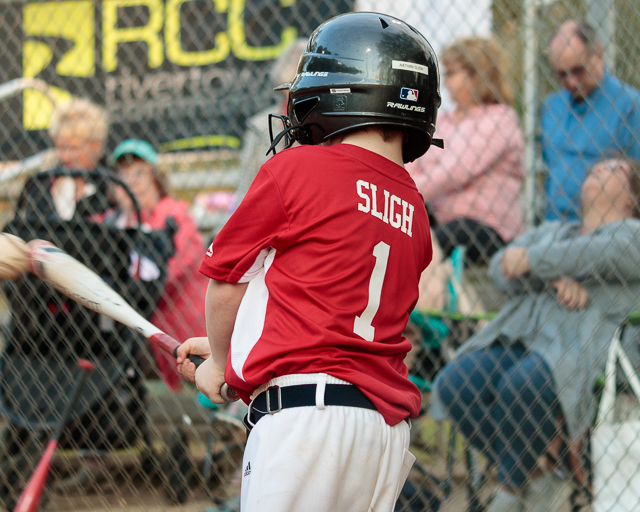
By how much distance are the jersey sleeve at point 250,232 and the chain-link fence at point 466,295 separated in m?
1.54

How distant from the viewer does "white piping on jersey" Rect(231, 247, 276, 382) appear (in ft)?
4.91

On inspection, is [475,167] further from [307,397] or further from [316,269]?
[307,397]

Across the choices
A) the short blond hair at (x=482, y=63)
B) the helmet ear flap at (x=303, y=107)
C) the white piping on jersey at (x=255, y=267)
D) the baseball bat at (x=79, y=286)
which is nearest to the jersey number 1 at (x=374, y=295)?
the white piping on jersey at (x=255, y=267)

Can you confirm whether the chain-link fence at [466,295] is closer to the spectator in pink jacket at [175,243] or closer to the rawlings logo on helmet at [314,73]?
the spectator in pink jacket at [175,243]

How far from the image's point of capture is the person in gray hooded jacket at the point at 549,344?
2.67 m

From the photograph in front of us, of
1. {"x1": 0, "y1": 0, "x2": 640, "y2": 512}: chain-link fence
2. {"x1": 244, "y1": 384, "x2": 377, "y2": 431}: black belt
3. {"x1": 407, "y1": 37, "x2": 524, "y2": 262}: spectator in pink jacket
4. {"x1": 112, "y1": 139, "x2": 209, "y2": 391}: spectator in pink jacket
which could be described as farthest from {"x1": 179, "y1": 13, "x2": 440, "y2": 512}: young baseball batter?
{"x1": 112, "y1": 139, "x2": 209, "y2": 391}: spectator in pink jacket

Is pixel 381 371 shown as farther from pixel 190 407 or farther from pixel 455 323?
pixel 190 407

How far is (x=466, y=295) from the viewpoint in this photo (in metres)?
3.31

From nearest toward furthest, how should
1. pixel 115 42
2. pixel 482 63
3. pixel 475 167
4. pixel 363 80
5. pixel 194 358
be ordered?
pixel 363 80, pixel 194 358, pixel 482 63, pixel 475 167, pixel 115 42

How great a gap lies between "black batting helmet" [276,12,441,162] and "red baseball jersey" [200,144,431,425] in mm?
87

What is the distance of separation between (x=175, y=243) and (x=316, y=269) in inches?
92.2

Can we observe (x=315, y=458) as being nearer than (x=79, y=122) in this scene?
Yes

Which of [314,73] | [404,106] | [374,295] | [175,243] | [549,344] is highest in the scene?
[314,73]

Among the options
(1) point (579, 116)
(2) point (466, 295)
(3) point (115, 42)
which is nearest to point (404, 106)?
(1) point (579, 116)
